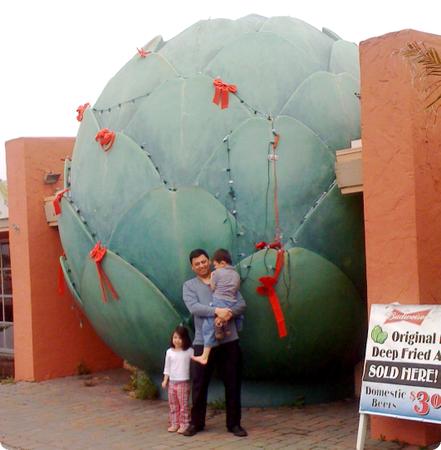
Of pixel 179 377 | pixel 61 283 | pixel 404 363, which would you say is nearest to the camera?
pixel 404 363

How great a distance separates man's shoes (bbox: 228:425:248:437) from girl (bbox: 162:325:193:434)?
0.40 meters

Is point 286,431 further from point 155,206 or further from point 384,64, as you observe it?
point 384,64

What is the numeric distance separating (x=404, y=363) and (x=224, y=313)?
1468mm

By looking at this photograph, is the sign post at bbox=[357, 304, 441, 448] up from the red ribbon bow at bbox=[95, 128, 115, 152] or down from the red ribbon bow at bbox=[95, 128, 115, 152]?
down

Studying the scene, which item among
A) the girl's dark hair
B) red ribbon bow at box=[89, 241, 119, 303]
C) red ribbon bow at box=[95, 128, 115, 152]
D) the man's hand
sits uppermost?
red ribbon bow at box=[95, 128, 115, 152]

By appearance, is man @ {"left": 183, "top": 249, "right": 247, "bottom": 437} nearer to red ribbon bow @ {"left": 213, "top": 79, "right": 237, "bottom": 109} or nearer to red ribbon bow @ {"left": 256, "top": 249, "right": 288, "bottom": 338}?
red ribbon bow @ {"left": 256, "top": 249, "right": 288, "bottom": 338}

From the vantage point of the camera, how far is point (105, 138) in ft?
23.2

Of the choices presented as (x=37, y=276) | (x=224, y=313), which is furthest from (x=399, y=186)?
(x=37, y=276)

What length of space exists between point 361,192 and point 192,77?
5.92ft

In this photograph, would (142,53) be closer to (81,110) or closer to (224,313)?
(81,110)

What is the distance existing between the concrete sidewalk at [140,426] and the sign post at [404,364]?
421mm

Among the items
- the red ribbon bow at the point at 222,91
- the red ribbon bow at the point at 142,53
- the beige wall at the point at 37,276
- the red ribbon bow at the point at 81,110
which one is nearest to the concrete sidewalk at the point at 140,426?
the beige wall at the point at 37,276

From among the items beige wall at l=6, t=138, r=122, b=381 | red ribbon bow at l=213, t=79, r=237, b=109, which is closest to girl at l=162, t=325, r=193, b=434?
red ribbon bow at l=213, t=79, r=237, b=109

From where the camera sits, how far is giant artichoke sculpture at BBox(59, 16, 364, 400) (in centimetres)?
647
